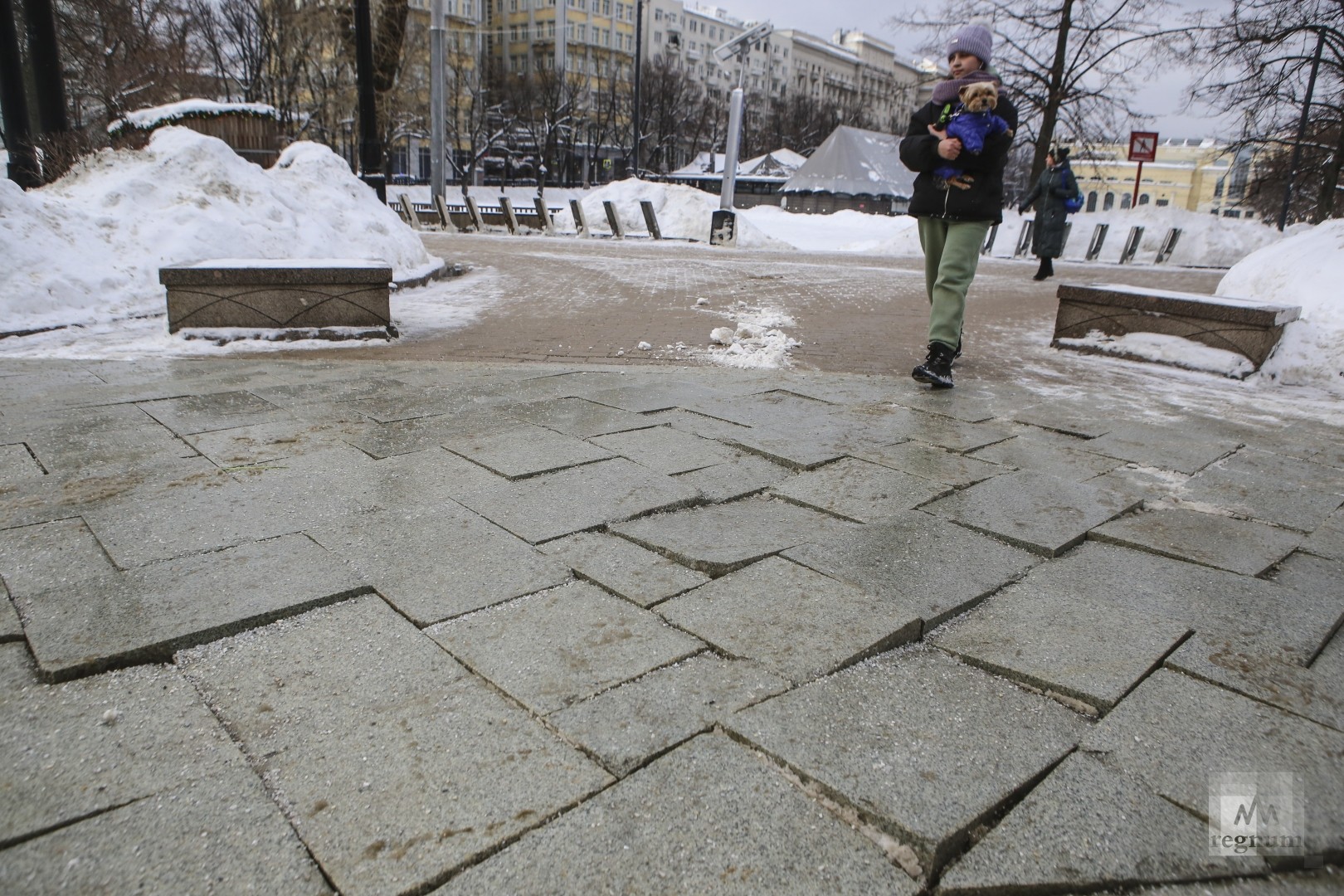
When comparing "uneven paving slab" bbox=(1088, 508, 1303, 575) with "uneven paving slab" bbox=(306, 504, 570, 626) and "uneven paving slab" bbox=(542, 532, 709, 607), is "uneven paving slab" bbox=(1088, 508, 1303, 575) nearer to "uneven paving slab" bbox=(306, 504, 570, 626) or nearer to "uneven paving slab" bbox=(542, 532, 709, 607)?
"uneven paving slab" bbox=(542, 532, 709, 607)

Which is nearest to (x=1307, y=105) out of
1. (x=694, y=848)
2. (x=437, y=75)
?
(x=437, y=75)

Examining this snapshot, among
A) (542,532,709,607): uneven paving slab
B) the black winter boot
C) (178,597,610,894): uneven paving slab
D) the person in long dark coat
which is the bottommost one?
(178,597,610,894): uneven paving slab

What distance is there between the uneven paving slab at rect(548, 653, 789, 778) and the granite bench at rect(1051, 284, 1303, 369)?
17.5ft

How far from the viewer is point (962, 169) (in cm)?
491

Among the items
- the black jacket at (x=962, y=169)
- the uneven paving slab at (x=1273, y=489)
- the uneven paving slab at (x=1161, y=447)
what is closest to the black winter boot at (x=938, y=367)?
the black jacket at (x=962, y=169)

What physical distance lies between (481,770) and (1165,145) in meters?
121

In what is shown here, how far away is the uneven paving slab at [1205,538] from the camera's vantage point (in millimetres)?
2678

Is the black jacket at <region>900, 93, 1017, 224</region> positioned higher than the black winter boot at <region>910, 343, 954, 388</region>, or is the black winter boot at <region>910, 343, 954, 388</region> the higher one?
the black jacket at <region>900, 93, 1017, 224</region>

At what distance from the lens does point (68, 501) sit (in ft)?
9.16

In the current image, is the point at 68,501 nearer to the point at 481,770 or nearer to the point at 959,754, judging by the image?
the point at 481,770

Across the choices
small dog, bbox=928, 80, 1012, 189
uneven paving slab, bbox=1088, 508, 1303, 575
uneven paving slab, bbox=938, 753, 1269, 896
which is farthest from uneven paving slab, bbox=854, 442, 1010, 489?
small dog, bbox=928, 80, 1012, 189

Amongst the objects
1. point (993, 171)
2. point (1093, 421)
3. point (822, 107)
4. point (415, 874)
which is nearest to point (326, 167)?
point (993, 171)

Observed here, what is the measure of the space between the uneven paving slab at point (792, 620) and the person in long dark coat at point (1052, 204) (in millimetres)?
11839

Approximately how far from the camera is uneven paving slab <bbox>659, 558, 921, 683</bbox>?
1.98m
